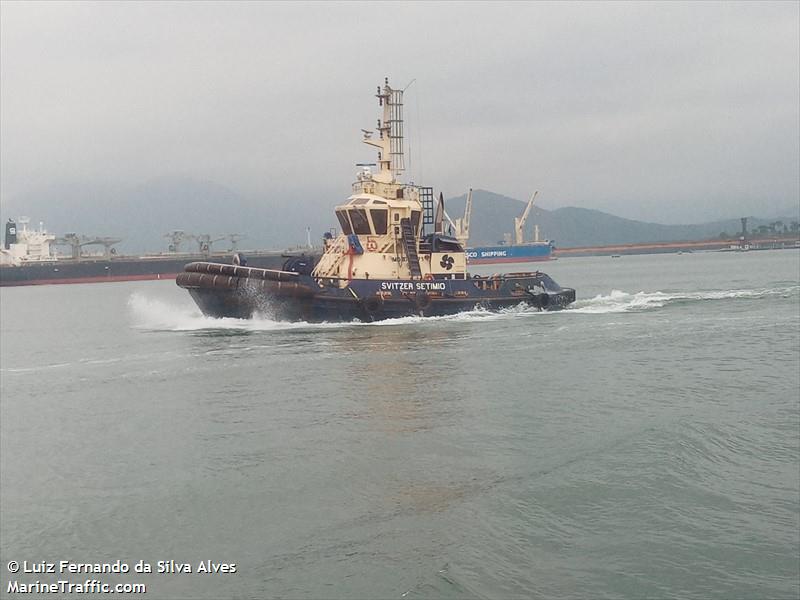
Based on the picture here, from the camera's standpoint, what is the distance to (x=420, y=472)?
10109mm

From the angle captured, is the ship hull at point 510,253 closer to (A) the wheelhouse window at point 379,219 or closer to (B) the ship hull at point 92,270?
(B) the ship hull at point 92,270

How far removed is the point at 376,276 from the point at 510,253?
109417 millimetres

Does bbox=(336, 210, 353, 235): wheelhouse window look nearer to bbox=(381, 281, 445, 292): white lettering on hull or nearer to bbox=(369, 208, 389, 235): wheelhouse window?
bbox=(369, 208, 389, 235): wheelhouse window

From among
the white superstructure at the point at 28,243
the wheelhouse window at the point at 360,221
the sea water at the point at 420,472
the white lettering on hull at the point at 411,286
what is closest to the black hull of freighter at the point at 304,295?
the white lettering on hull at the point at 411,286

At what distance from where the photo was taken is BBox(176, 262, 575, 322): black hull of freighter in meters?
27.2

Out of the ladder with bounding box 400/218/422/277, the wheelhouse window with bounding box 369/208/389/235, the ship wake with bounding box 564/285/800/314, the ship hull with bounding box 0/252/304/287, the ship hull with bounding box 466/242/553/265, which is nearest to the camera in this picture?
the wheelhouse window with bounding box 369/208/389/235

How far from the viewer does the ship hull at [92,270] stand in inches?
3725

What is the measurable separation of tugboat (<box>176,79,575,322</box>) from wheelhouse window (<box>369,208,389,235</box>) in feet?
Result: 0.14

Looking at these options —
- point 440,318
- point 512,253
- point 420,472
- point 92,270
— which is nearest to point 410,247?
point 440,318

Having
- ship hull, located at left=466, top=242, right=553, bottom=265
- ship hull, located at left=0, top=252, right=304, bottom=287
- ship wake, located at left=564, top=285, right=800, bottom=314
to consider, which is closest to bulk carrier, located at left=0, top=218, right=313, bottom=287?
ship hull, located at left=0, top=252, right=304, bottom=287

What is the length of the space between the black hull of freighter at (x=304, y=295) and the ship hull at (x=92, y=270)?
65.4 meters

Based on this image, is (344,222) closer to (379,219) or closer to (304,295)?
(379,219)

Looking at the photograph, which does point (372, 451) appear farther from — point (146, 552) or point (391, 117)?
point (391, 117)

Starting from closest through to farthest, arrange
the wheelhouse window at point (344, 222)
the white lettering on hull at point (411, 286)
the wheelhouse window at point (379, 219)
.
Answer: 1. the white lettering on hull at point (411, 286)
2. the wheelhouse window at point (379, 219)
3. the wheelhouse window at point (344, 222)
